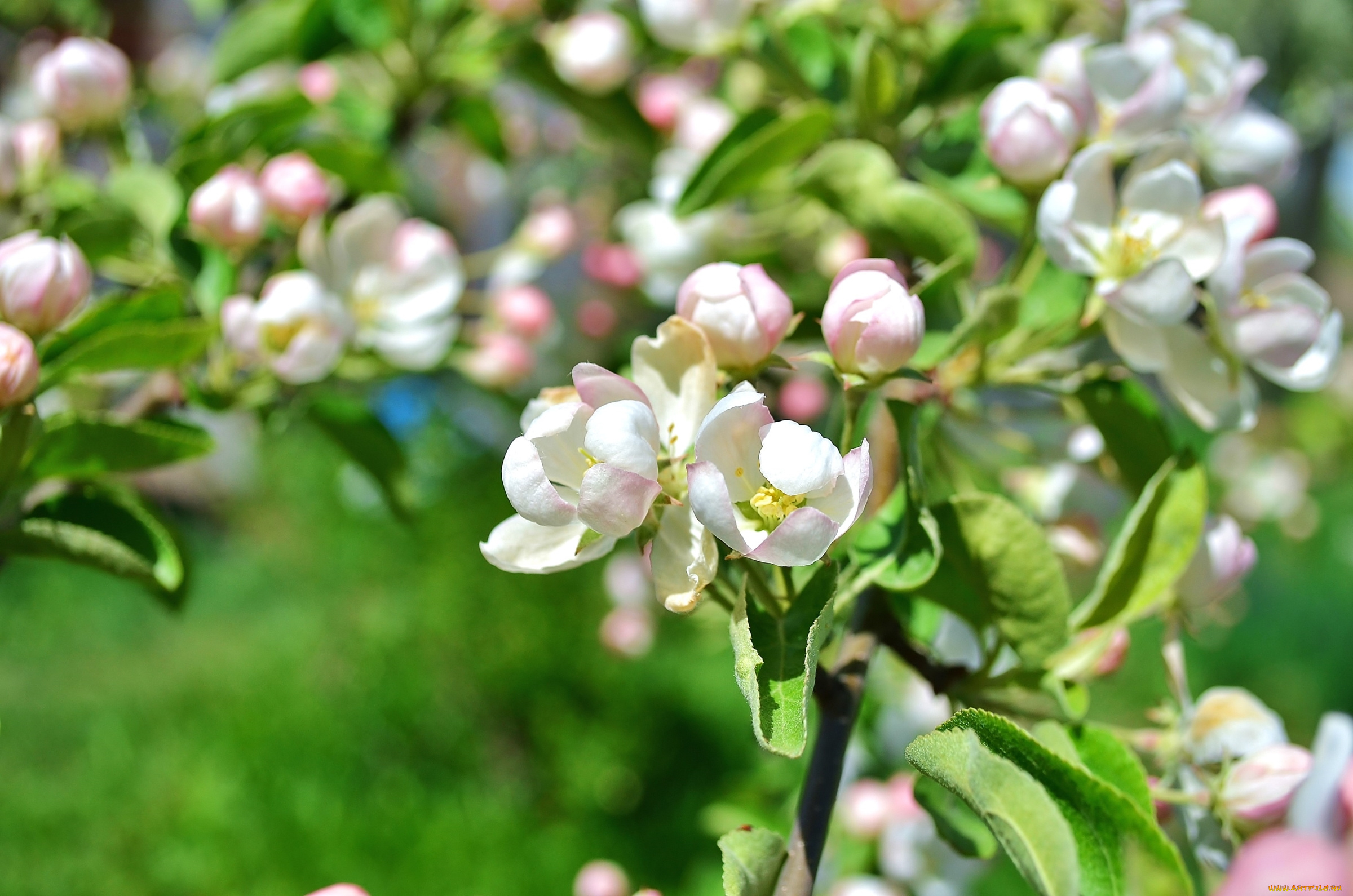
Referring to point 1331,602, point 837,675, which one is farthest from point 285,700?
point 1331,602

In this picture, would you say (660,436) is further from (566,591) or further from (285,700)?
(285,700)

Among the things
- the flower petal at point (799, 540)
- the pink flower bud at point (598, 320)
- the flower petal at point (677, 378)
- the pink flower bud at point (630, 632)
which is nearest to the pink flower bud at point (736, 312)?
the flower petal at point (677, 378)

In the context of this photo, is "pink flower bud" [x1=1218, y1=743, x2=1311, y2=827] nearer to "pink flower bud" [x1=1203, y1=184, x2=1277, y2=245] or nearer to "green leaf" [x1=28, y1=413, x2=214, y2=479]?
A: "pink flower bud" [x1=1203, y1=184, x2=1277, y2=245]

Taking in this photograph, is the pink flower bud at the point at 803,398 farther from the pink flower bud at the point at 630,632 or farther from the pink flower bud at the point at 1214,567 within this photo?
the pink flower bud at the point at 1214,567

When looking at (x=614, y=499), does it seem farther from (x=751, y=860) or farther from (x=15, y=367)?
(x=15, y=367)

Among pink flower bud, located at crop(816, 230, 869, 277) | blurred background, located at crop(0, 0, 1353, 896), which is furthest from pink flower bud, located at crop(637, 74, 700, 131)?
blurred background, located at crop(0, 0, 1353, 896)

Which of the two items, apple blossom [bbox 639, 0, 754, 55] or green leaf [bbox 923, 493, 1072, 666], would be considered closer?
green leaf [bbox 923, 493, 1072, 666]

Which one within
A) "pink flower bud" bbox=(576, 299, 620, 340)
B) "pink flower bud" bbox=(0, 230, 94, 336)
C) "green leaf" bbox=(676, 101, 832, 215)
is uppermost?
"green leaf" bbox=(676, 101, 832, 215)
